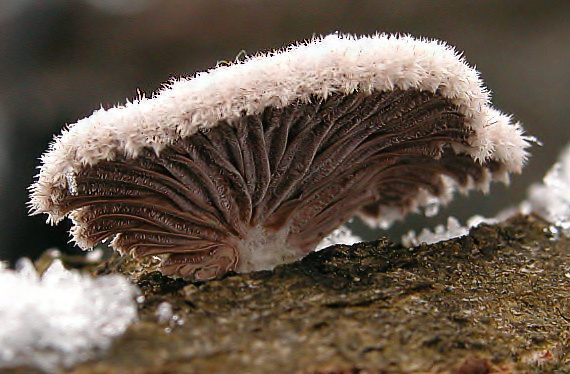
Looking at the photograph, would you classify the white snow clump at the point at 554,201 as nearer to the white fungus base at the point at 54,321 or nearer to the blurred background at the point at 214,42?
the white fungus base at the point at 54,321

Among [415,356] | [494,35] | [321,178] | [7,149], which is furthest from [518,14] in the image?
[415,356]

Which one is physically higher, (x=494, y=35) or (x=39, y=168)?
(x=494, y=35)

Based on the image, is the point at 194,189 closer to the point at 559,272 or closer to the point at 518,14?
the point at 559,272

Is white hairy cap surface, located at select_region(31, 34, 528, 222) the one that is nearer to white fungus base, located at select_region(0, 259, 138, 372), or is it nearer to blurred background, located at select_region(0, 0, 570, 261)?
white fungus base, located at select_region(0, 259, 138, 372)

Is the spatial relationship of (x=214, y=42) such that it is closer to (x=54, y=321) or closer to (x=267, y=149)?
(x=267, y=149)

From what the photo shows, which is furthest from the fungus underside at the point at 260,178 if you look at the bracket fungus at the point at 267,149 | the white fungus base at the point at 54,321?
the white fungus base at the point at 54,321

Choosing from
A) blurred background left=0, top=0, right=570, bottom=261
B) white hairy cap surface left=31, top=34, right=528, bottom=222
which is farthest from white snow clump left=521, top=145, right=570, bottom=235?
blurred background left=0, top=0, right=570, bottom=261
